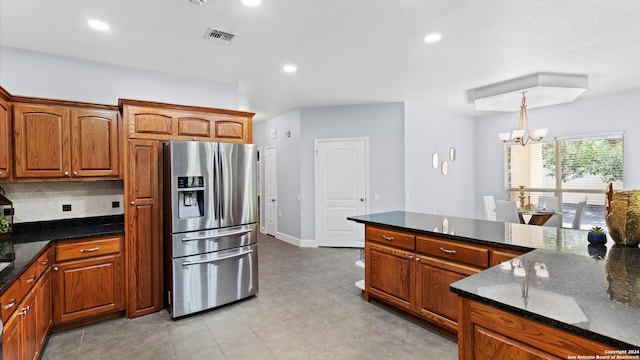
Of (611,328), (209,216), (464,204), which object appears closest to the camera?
(611,328)

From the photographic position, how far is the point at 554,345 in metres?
1.07

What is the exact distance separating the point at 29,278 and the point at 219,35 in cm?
240

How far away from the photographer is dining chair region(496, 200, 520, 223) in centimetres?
489

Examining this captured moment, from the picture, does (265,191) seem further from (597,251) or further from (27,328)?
(597,251)

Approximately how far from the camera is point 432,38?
3002mm

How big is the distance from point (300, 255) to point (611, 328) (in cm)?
465

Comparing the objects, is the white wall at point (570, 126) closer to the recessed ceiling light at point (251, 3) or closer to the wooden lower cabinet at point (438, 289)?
the wooden lower cabinet at point (438, 289)

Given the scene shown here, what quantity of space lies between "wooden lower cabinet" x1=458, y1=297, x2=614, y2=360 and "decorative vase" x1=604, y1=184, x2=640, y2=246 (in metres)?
1.27

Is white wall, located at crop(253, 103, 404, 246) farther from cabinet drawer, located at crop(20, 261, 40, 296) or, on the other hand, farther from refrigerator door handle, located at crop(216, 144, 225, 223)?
cabinet drawer, located at crop(20, 261, 40, 296)

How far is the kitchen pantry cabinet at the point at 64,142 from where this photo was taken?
9.13 ft

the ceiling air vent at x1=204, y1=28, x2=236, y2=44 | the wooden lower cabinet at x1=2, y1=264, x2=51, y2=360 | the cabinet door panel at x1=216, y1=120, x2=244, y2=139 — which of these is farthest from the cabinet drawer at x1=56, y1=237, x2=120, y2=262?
the ceiling air vent at x1=204, y1=28, x2=236, y2=44

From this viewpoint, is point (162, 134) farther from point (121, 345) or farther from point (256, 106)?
point (256, 106)

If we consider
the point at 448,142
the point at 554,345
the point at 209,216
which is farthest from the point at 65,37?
the point at 448,142

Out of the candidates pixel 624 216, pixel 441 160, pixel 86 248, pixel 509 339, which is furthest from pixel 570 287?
pixel 441 160
